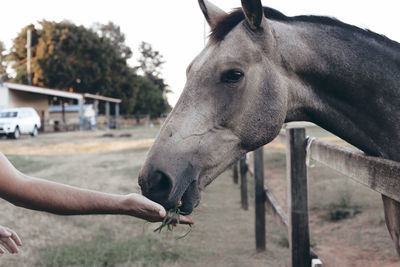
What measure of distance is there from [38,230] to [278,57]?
3.63 m

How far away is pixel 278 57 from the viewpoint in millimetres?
1910

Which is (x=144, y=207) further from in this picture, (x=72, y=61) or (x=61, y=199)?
(x=72, y=61)

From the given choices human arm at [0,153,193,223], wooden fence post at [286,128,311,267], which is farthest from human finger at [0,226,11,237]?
wooden fence post at [286,128,311,267]

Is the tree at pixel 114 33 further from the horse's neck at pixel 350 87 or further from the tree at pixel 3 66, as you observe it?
the horse's neck at pixel 350 87

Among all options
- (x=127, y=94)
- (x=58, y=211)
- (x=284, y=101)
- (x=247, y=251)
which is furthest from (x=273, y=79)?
(x=127, y=94)

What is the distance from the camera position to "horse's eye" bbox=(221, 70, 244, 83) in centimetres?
182

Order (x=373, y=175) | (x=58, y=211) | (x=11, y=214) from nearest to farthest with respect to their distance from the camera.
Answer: (x=58, y=211) < (x=373, y=175) < (x=11, y=214)

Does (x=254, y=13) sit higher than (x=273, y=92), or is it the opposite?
(x=254, y=13)

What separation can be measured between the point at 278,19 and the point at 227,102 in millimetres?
670

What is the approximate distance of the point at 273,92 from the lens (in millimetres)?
1859

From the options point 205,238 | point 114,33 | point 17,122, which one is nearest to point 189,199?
point 205,238

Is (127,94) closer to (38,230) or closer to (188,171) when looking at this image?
(38,230)

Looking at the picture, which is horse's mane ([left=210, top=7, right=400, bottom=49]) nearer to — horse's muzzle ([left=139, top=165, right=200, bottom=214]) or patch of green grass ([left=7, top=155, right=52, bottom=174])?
horse's muzzle ([left=139, top=165, right=200, bottom=214])

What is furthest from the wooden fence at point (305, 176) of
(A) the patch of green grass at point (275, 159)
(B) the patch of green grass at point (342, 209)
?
(A) the patch of green grass at point (275, 159)
